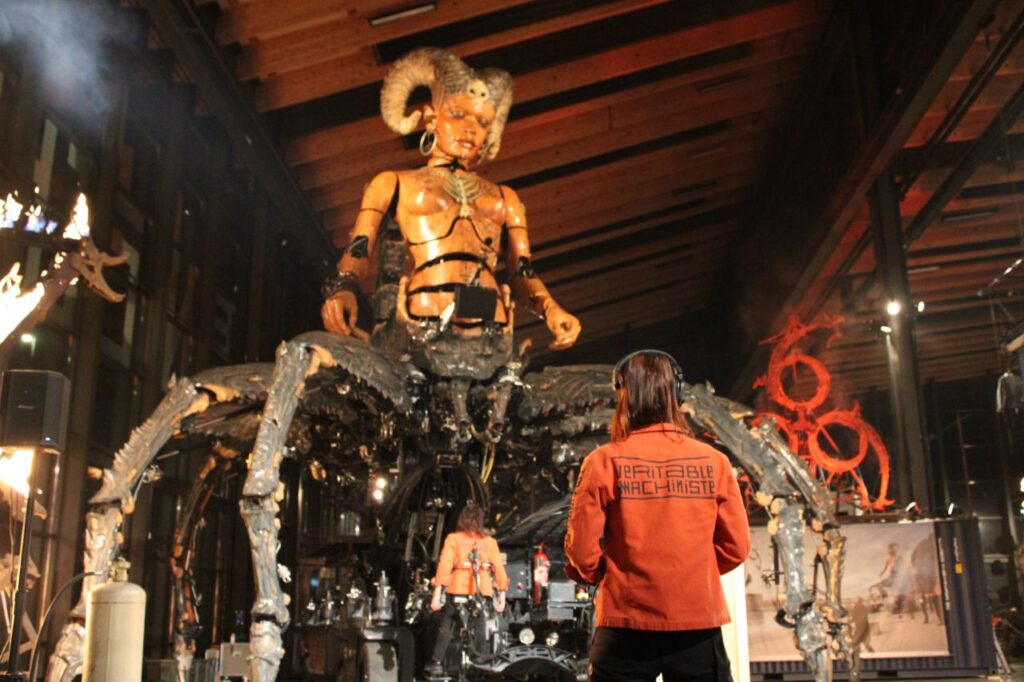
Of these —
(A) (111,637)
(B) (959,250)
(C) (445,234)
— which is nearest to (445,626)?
(C) (445,234)

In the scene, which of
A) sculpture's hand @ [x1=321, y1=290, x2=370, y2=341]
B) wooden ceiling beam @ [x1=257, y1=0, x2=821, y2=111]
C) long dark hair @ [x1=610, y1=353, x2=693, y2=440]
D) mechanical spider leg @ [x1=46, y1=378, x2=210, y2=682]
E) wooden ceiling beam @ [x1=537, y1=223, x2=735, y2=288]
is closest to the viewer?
long dark hair @ [x1=610, y1=353, x2=693, y2=440]

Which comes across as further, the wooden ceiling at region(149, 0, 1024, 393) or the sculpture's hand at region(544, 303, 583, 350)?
the wooden ceiling at region(149, 0, 1024, 393)

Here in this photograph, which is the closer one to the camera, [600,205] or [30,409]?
[30,409]

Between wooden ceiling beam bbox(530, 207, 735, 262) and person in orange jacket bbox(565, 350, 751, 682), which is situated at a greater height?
wooden ceiling beam bbox(530, 207, 735, 262)

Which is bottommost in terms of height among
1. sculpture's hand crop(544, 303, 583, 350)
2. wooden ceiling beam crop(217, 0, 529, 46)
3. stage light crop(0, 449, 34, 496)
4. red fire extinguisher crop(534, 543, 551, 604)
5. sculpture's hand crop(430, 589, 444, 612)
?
sculpture's hand crop(430, 589, 444, 612)

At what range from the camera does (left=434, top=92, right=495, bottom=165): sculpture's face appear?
19.7 ft

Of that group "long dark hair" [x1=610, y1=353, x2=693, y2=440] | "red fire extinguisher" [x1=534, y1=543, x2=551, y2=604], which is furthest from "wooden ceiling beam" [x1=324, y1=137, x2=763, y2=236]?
"long dark hair" [x1=610, y1=353, x2=693, y2=440]

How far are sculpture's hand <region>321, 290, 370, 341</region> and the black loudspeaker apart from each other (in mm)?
1699

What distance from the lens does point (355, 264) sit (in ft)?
19.1

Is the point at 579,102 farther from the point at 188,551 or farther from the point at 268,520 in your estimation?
the point at 268,520

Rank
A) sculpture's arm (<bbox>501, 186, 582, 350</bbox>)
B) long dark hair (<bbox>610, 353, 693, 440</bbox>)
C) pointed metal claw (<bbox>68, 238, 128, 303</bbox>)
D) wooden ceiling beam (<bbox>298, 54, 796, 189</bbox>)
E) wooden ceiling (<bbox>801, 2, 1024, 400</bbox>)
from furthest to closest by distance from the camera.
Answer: wooden ceiling beam (<bbox>298, 54, 796, 189</bbox>)
wooden ceiling (<bbox>801, 2, 1024, 400</bbox>)
sculpture's arm (<bbox>501, 186, 582, 350</bbox>)
pointed metal claw (<bbox>68, 238, 128, 303</bbox>)
long dark hair (<bbox>610, 353, 693, 440</bbox>)

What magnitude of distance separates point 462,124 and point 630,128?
16.0 ft

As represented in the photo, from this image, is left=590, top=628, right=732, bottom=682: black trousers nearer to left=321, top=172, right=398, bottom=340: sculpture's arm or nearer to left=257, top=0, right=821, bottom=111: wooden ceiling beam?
left=321, top=172, right=398, bottom=340: sculpture's arm

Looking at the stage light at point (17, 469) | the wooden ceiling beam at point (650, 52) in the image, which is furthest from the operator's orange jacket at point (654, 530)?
the wooden ceiling beam at point (650, 52)
